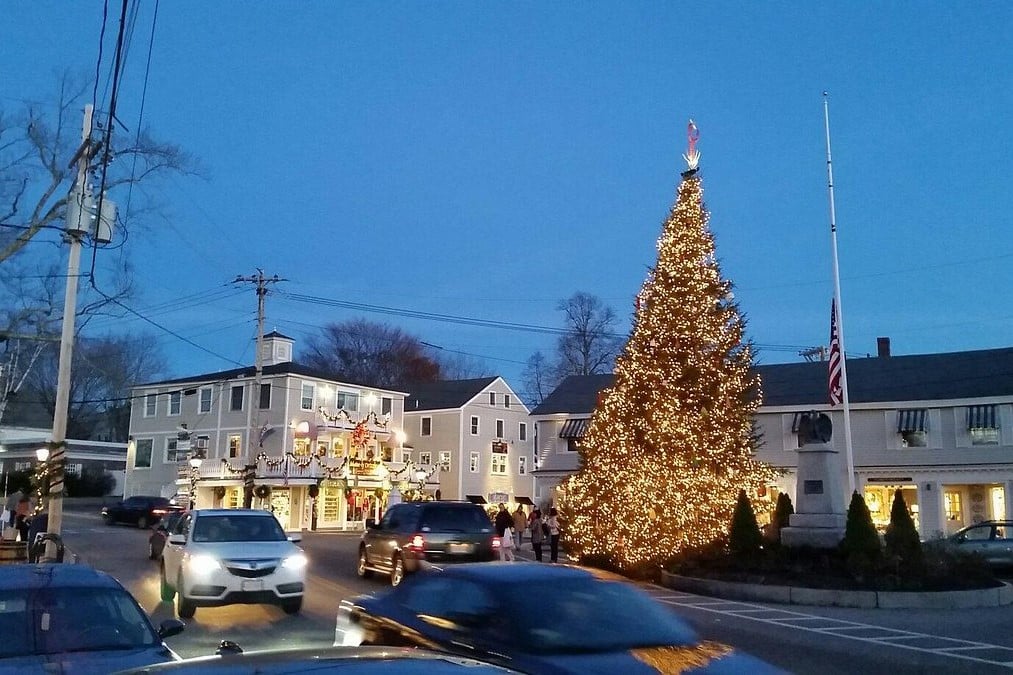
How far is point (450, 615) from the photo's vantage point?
7551 mm

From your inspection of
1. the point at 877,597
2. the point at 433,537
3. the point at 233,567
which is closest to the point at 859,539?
the point at 877,597

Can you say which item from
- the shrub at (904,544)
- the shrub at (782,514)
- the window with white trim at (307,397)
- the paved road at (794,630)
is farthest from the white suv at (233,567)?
the window with white trim at (307,397)

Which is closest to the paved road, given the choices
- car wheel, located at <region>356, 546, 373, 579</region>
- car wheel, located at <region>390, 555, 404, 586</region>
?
car wheel, located at <region>356, 546, 373, 579</region>

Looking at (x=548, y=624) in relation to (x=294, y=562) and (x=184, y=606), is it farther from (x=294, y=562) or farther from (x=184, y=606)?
(x=184, y=606)

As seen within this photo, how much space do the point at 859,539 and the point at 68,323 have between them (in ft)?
56.1

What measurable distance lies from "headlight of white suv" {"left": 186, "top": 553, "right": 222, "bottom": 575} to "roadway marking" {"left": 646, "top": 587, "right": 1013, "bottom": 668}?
6535 millimetres

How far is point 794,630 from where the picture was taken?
15633mm

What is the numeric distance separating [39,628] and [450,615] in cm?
297

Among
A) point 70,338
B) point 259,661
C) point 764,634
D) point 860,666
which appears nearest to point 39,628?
point 259,661

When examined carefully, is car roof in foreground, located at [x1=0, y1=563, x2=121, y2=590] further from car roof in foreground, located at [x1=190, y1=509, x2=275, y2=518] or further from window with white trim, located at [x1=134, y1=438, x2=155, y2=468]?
window with white trim, located at [x1=134, y1=438, x2=155, y2=468]

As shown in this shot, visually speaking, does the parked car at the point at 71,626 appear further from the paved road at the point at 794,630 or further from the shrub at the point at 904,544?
the shrub at the point at 904,544

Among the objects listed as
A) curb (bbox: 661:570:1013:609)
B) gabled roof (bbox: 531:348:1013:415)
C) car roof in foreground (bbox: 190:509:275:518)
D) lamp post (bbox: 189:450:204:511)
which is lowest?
curb (bbox: 661:570:1013:609)

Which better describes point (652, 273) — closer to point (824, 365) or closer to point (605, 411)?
point (605, 411)

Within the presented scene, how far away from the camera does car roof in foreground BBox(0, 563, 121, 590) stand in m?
7.36
